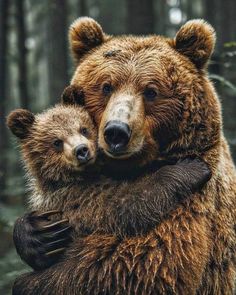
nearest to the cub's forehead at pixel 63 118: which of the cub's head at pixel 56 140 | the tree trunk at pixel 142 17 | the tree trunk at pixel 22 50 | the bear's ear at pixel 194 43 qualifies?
the cub's head at pixel 56 140

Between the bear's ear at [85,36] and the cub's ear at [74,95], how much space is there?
1.65 feet

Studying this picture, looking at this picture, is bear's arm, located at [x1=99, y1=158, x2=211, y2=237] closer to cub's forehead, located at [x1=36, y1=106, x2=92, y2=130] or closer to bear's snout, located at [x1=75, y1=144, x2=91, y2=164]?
bear's snout, located at [x1=75, y1=144, x2=91, y2=164]

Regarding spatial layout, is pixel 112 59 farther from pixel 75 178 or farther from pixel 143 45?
pixel 75 178

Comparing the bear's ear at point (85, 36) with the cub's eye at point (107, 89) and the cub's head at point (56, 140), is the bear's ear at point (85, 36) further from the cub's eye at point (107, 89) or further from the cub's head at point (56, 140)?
the cub's eye at point (107, 89)

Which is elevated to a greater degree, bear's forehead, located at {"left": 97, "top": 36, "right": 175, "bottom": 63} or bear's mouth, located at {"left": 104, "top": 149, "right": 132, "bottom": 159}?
bear's forehead, located at {"left": 97, "top": 36, "right": 175, "bottom": 63}

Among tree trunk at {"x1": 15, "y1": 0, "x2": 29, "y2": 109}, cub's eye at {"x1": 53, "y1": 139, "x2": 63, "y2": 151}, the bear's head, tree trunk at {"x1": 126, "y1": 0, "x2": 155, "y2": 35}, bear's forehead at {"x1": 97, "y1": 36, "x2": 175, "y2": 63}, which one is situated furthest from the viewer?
tree trunk at {"x1": 15, "y1": 0, "x2": 29, "y2": 109}

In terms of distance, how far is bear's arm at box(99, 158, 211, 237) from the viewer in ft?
14.7

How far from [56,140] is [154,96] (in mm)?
1115

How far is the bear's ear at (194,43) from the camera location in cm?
505

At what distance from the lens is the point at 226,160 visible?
5133 mm

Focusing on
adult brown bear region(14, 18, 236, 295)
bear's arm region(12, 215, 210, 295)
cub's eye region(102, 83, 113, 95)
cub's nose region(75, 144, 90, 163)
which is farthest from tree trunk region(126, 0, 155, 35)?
bear's arm region(12, 215, 210, 295)

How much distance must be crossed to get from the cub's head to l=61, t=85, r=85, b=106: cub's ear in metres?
0.07

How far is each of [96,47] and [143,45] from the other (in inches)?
21.3

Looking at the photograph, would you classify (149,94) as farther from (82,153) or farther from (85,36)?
(85,36)
